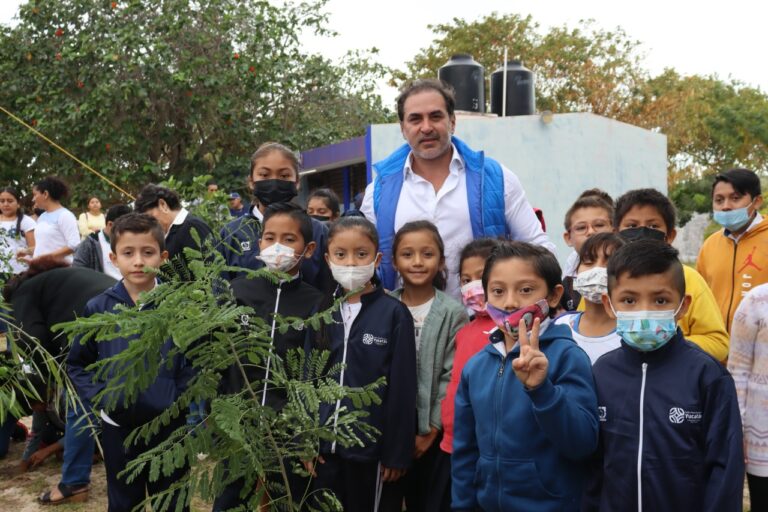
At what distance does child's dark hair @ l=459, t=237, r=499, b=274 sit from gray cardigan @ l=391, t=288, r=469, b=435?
0.75 feet

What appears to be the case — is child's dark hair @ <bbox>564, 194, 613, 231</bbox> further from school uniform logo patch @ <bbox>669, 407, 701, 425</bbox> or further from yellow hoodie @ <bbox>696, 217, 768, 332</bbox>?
school uniform logo patch @ <bbox>669, 407, 701, 425</bbox>

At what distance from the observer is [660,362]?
251 centimetres

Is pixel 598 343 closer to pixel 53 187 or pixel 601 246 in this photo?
pixel 601 246

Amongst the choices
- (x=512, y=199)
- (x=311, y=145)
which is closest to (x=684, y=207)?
(x=311, y=145)

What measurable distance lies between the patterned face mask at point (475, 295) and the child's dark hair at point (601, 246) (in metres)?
0.47

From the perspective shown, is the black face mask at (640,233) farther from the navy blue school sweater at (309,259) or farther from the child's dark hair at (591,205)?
the navy blue school sweater at (309,259)

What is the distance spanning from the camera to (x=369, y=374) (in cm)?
327

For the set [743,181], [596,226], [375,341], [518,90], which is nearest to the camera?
[375,341]

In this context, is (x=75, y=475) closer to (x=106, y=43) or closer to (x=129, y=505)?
(x=129, y=505)

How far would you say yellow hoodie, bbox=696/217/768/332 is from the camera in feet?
16.0

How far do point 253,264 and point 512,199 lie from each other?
1.30 meters

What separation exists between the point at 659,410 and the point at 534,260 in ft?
2.27

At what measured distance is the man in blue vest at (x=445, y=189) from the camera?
138 inches

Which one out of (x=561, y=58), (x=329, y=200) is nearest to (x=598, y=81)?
(x=561, y=58)
